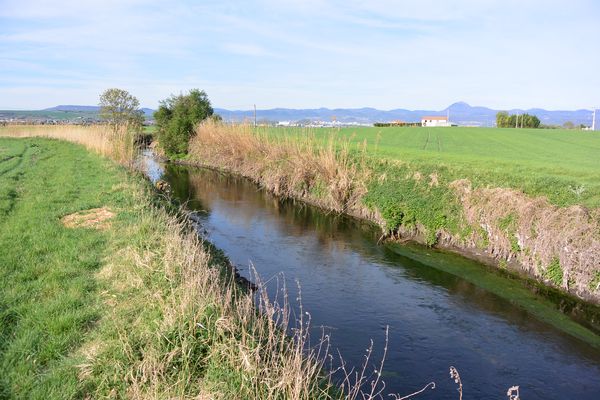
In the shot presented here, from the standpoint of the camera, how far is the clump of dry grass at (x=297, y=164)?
60.7 ft

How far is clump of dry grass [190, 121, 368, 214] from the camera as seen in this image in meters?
18.5

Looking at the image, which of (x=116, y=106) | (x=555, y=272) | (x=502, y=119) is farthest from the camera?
(x=502, y=119)

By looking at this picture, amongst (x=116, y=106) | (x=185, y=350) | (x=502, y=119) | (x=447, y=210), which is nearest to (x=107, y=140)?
(x=447, y=210)

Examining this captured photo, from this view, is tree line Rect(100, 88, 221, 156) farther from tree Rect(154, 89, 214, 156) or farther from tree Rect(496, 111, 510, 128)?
tree Rect(496, 111, 510, 128)

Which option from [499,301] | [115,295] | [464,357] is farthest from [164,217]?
[499,301]

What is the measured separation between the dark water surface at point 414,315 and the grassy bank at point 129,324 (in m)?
1.83

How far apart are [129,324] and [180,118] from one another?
109 feet

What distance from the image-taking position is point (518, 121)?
68.8 m

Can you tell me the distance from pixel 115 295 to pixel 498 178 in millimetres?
11606

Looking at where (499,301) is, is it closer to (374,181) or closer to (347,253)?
(347,253)

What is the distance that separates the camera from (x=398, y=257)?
13398mm

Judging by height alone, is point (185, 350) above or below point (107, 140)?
below

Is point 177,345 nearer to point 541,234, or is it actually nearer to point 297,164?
point 541,234

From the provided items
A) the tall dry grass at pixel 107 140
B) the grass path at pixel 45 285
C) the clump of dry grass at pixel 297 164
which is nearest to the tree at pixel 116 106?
the tall dry grass at pixel 107 140
